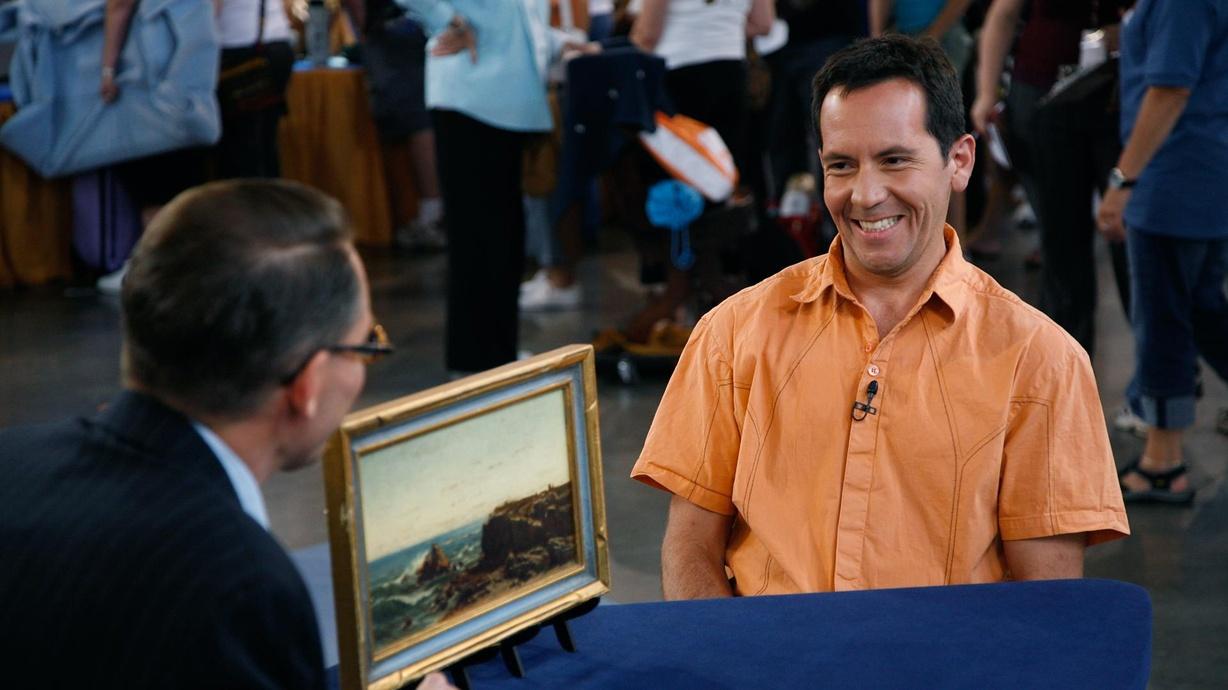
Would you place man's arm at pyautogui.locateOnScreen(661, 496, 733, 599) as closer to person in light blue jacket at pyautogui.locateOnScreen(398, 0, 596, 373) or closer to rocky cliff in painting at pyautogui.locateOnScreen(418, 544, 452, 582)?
rocky cliff in painting at pyautogui.locateOnScreen(418, 544, 452, 582)

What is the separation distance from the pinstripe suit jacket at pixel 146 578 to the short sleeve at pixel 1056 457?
94 cm

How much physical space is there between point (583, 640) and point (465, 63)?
124 inches

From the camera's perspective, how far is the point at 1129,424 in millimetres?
4168

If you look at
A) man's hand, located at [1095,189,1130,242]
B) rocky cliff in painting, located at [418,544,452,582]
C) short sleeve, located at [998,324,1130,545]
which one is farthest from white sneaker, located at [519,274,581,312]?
rocky cliff in painting, located at [418,544,452,582]

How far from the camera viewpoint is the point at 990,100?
436 cm

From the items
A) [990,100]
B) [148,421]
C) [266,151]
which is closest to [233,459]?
[148,421]

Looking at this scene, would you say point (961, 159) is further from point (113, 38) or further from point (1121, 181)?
point (113, 38)

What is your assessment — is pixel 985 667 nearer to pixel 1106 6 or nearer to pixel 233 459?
pixel 233 459

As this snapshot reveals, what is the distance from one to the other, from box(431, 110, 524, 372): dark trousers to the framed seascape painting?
3.14m

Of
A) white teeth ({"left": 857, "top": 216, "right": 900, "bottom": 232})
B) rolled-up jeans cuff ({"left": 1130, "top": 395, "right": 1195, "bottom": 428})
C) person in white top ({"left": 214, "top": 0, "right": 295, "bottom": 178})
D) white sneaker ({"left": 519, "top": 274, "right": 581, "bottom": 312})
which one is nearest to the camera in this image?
white teeth ({"left": 857, "top": 216, "right": 900, "bottom": 232})

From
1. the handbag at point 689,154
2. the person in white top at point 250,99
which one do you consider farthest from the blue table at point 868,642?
the person in white top at point 250,99

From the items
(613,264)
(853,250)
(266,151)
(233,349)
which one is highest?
(233,349)

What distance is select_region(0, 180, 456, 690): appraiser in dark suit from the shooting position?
1.07m

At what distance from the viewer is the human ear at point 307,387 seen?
3.80 ft
